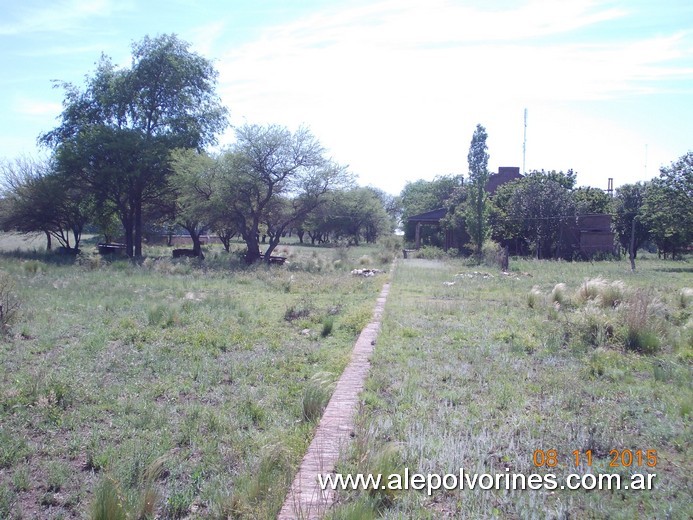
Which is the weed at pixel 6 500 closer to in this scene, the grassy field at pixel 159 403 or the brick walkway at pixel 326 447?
the grassy field at pixel 159 403

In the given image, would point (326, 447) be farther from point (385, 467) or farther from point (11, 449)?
point (11, 449)

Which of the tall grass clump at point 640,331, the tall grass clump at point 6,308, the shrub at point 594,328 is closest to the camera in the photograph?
the tall grass clump at point 640,331

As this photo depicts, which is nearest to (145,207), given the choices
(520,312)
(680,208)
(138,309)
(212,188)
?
(212,188)

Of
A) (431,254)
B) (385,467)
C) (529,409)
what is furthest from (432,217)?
(385,467)

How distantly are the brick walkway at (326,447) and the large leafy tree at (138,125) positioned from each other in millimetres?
30038

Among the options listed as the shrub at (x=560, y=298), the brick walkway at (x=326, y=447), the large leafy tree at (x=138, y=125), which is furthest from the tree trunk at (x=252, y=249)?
the brick walkway at (x=326, y=447)

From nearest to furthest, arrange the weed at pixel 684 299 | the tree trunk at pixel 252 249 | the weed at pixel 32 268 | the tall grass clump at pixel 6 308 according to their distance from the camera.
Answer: the tall grass clump at pixel 6 308
the weed at pixel 684 299
the weed at pixel 32 268
the tree trunk at pixel 252 249

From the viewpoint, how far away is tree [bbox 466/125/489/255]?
114 feet

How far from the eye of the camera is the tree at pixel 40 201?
34.5 meters

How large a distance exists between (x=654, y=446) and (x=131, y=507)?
4.18m

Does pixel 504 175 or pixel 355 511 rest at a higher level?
pixel 504 175

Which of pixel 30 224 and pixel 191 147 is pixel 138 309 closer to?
pixel 191 147
